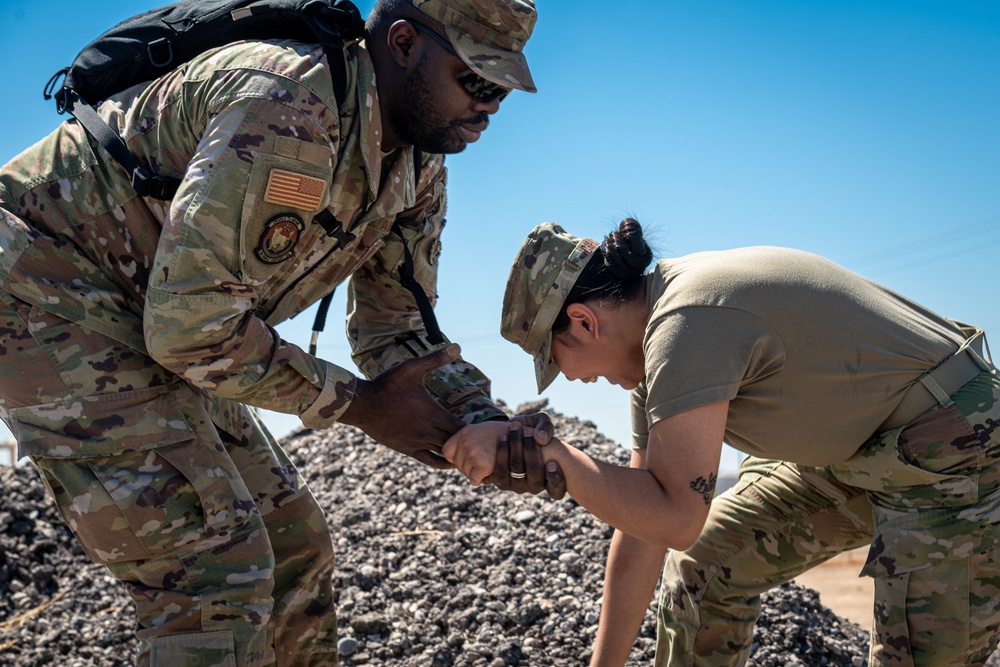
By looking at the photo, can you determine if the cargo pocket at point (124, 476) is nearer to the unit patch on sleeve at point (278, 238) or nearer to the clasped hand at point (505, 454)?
the unit patch on sleeve at point (278, 238)

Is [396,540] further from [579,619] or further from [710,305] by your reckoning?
[710,305]

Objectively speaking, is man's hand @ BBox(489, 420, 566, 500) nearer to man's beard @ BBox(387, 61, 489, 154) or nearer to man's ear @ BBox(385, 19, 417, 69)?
man's beard @ BBox(387, 61, 489, 154)

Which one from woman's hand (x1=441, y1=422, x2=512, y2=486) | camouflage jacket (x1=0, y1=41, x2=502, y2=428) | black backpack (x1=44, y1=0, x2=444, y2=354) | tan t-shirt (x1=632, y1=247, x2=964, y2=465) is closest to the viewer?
camouflage jacket (x1=0, y1=41, x2=502, y2=428)

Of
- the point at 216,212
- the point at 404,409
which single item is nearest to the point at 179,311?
the point at 216,212

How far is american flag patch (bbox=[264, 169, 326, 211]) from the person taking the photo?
8.52 feet

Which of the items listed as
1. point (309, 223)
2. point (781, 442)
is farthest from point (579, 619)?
point (309, 223)

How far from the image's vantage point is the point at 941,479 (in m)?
2.88

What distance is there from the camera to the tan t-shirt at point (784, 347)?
2.65 meters

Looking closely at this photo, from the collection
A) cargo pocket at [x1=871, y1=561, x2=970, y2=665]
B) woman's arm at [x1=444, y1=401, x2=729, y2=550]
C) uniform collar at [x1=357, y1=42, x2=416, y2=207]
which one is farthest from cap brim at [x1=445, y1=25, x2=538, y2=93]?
cargo pocket at [x1=871, y1=561, x2=970, y2=665]

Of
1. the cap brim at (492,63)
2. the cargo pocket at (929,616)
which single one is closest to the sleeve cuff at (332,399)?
the cap brim at (492,63)

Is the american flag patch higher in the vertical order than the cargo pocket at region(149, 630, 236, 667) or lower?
higher

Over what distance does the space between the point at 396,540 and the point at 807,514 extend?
3200mm

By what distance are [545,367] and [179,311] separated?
117 centimetres

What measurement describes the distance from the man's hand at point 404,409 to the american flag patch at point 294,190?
1.88ft
